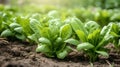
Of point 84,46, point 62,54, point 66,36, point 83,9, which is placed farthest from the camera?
point 83,9

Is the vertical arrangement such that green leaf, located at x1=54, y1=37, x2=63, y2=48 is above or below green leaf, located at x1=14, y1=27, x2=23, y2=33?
below

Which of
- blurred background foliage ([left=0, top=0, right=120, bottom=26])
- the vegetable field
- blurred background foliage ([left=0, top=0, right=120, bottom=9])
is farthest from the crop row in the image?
blurred background foliage ([left=0, top=0, right=120, bottom=9])

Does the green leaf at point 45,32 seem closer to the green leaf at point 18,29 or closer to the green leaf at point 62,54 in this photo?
the green leaf at point 62,54

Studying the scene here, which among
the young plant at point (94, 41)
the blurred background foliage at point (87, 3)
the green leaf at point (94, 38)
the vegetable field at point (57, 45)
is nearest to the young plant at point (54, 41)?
the vegetable field at point (57, 45)

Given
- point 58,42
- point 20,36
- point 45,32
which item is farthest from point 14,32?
point 58,42

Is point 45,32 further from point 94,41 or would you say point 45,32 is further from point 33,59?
point 94,41

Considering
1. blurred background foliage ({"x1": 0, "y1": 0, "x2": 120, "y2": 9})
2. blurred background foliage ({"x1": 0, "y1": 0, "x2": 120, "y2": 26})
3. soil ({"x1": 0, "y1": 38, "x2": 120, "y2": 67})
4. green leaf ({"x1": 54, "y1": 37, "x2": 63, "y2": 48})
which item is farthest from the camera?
blurred background foliage ({"x1": 0, "y1": 0, "x2": 120, "y2": 9})

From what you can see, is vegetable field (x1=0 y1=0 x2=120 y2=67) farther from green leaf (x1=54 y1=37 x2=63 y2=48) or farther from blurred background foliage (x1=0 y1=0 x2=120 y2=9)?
blurred background foliage (x1=0 y1=0 x2=120 y2=9)

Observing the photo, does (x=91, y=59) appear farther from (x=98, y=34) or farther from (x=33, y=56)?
(x=33, y=56)
